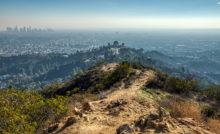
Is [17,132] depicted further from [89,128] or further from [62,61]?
[62,61]

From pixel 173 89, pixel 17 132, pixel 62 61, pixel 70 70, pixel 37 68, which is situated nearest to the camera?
pixel 17 132

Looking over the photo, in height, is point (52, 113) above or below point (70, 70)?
above

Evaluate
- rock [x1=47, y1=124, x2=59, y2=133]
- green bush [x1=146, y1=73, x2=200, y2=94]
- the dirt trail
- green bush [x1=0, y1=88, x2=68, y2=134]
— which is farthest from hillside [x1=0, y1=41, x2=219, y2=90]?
rock [x1=47, y1=124, x2=59, y2=133]

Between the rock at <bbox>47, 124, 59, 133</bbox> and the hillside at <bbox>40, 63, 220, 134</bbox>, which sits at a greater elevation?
the hillside at <bbox>40, 63, 220, 134</bbox>

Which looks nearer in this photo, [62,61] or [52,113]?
[52,113]

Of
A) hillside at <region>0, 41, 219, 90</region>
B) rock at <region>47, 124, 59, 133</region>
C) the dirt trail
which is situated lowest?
hillside at <region>0, 41, 219, 90</region>

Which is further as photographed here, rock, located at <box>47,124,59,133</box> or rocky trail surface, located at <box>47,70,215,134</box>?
rock, located at <box>47,124,59,133</box>

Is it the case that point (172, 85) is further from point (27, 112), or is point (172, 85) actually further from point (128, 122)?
point (27, 112)

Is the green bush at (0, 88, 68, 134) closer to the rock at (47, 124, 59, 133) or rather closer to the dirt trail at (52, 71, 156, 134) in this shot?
the rock at (47, 124, 59, 133)

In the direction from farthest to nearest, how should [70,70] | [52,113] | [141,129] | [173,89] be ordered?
[70,70], [173,89], [52,113], [141,129]

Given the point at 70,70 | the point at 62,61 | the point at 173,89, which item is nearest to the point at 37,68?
the point at 62,61

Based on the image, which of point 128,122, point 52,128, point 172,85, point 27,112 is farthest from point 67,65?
point 128,122
